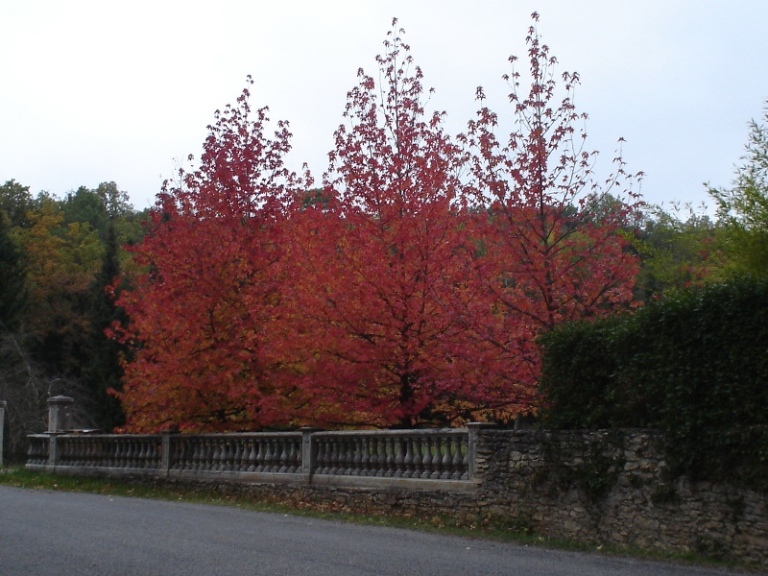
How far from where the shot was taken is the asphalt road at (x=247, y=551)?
Result: 30.3ft

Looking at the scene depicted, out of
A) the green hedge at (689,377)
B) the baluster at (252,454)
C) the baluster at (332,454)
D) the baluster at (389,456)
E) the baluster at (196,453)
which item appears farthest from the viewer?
the baluster at (196,453)

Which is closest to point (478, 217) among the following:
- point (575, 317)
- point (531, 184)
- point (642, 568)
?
point (531, 184)

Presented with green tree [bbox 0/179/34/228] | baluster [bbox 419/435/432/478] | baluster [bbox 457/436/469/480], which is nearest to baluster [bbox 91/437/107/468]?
baluster [bbox 419/435/432/478]

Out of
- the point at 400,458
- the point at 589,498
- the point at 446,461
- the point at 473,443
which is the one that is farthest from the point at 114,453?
the point at 589,498

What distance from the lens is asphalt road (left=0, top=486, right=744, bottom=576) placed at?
923 centimetres

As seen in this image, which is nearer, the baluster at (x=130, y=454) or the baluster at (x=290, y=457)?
the baluster at (x=290, y=457)

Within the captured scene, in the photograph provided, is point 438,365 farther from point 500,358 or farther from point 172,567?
point 172,567

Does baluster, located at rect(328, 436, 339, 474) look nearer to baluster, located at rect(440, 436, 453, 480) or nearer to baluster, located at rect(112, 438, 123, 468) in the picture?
baluster, located at rect(440, 436, 453, 480)

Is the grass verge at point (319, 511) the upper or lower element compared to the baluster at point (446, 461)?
lower

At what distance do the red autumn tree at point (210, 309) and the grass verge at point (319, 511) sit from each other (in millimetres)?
1567

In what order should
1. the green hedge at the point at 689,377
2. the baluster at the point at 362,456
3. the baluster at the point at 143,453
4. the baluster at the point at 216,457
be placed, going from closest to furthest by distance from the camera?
the green hedge at the point at 689,377 < the baluster at the point at 362,456 < the baluster at the point at 216,457 < the baluster at the point at 143,453

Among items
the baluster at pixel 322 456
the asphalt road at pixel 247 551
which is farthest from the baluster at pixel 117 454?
the asphalt road at pixel 247 551

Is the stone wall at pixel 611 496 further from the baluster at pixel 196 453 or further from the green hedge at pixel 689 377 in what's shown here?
the baluster at pixel 196 453

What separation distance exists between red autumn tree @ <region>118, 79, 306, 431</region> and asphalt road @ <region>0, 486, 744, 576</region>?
5.52 metres
